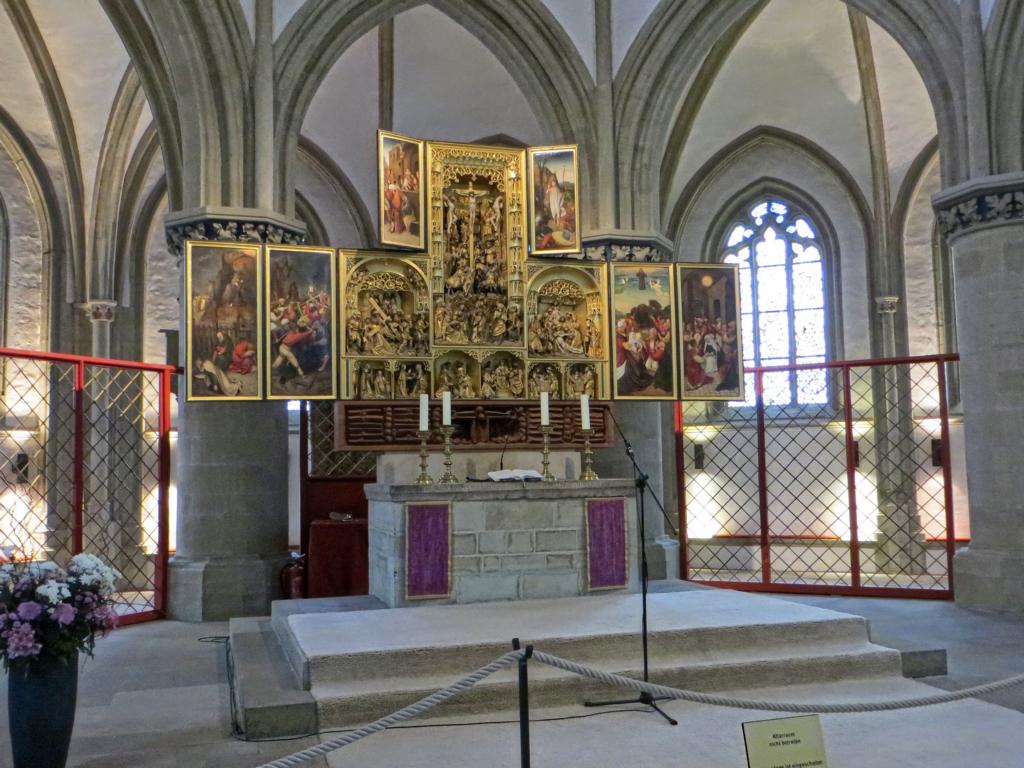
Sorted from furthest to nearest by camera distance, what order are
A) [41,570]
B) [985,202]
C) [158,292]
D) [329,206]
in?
[329,206], [158,292], [985,202], [41,570]

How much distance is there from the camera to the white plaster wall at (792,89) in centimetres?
1725

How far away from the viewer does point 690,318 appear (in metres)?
10.6

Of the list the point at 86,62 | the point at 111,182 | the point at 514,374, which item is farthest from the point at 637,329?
the point at 111,182

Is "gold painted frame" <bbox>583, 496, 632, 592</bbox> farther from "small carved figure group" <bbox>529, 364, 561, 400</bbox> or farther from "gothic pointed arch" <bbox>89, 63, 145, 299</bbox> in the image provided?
"gothic pointed arch" <bbox>89, 63, 145, 299</bbox>

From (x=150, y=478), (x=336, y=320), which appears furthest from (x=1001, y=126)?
(x=150, y=478)

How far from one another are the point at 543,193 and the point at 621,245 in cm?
294

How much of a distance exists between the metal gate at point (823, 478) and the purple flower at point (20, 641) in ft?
42.8

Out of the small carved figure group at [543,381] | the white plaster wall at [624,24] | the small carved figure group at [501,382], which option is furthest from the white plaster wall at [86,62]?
the small carved figure group at [543,381]

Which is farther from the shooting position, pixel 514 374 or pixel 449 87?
pixel 449 87

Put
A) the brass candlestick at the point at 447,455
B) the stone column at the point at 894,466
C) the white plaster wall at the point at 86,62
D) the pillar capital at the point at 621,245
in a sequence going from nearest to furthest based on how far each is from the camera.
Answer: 1. the brass candlestick at the point at 447,455
2. the pillar capital at the point at 621,245
3. the white plaster wall at the point at 86,62
4. the stone column at the point at 894,466

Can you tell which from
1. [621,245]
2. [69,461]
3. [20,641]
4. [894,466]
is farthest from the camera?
[69,461]

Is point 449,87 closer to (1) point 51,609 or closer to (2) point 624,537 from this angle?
(2) point 624,537

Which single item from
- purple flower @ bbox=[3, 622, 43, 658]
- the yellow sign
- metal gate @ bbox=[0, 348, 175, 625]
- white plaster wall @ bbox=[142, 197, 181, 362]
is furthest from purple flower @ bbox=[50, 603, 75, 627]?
white plaster wall @ bbox=[142, 197, 181, 362]

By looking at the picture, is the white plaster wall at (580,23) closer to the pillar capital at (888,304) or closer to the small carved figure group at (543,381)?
the small carved figure group at (543,381)
